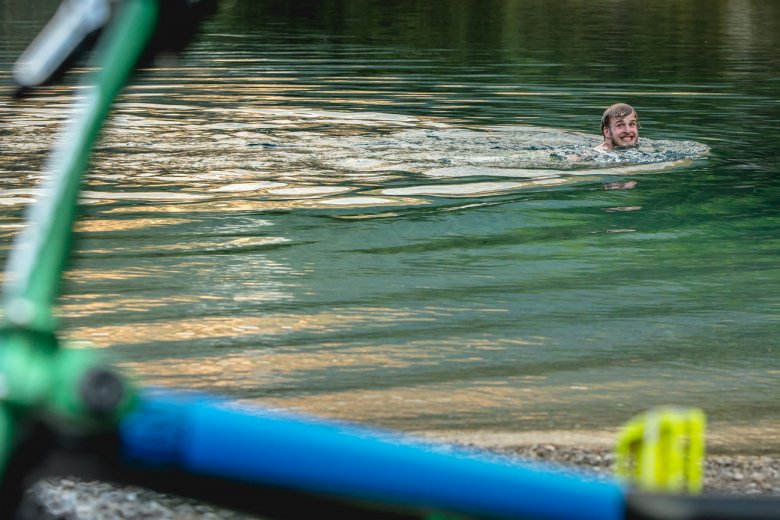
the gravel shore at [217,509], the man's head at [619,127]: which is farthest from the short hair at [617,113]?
the gravel shore at [217,509]

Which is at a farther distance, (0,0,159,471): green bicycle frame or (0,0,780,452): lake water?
(0,0,780,452): lake water

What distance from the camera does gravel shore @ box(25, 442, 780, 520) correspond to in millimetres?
3945

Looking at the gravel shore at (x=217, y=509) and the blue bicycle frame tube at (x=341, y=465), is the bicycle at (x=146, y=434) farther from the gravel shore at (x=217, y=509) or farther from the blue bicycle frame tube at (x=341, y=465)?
the gravel shore at (x=217, y=509)

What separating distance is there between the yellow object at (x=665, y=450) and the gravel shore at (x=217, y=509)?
214cm

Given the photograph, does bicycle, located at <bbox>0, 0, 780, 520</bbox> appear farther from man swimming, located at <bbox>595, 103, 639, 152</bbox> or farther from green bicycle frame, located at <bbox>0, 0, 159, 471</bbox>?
man swimming, located at <bbox>595, 103, 639, 152</bbox>

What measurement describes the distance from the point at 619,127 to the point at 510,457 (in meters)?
9.77

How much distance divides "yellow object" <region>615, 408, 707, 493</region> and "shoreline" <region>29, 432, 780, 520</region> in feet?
6.59

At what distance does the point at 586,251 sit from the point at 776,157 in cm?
555

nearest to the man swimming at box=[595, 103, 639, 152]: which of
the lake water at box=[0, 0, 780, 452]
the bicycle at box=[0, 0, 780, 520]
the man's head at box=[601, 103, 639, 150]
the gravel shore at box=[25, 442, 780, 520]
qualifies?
the man's head at box=[601, 103, 639, 150]

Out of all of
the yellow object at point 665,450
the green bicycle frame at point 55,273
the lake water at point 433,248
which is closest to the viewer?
the green bicycle frame at point 55,273

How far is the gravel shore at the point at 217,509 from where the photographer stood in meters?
3.95

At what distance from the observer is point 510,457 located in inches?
175

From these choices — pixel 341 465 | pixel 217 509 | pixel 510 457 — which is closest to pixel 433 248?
pixel 510 457

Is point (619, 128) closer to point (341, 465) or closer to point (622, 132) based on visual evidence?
point (622, 132)
